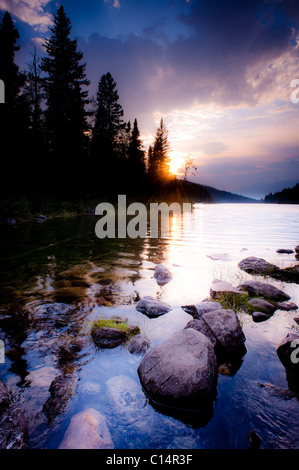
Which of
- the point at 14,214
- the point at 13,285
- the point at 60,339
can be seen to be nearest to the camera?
the point at 60,339

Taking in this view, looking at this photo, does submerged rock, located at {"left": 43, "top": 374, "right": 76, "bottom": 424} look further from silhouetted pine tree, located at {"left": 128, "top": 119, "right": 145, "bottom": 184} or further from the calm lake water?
silhouetted pine tree, located at {"left": 128, "top": 119, "right": 145, "bottom": 184}

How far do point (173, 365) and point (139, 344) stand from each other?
0.95 metres

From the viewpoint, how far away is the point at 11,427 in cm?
194

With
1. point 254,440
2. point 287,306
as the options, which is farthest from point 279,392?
point 287,306

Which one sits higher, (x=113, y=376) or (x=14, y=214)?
(x=14, y=214)

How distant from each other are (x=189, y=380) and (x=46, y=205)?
23.8m

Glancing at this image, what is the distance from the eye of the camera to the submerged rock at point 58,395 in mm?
2285

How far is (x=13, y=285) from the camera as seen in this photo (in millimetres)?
5727

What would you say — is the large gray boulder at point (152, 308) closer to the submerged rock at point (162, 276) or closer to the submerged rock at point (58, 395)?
the submerged rock at point (162, 276)

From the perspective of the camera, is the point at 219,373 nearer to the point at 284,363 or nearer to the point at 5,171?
the point at 284,363

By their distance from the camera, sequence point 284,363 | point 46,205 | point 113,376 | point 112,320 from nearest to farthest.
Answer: point 113,376 → point 284,363 → point 112,320 → point 46,205

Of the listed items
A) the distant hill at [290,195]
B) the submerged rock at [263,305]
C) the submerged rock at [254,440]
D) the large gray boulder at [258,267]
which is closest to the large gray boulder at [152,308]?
the submerged rock at [263,305]

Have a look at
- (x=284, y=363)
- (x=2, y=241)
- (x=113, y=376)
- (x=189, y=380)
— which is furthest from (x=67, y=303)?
(x=2, y=241)

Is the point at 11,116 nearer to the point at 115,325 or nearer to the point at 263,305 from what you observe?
the point at 115,325
